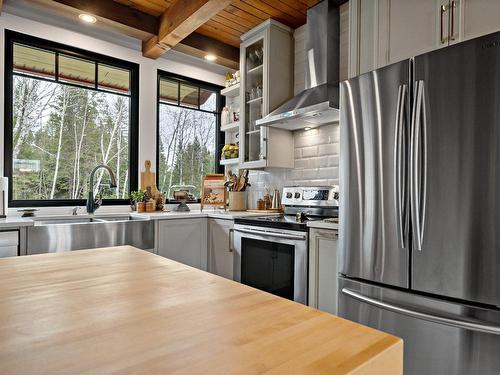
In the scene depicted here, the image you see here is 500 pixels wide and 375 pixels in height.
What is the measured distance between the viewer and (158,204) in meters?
3.30

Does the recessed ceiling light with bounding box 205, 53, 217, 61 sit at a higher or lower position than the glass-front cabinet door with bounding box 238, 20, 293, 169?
higher

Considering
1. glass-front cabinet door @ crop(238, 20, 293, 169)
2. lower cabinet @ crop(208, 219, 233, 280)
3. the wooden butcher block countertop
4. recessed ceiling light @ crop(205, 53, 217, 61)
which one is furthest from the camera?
recessed ceiling light @ crop(205, 53, 217, 61)

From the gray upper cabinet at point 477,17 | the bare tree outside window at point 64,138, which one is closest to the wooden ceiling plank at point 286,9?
the gray upper cabinet at point 477,17

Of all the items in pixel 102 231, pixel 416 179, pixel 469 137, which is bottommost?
pixel 102 231

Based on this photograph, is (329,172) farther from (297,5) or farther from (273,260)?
(297,5)

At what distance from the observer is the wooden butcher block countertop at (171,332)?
0.44 metres

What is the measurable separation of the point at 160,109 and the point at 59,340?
337cm

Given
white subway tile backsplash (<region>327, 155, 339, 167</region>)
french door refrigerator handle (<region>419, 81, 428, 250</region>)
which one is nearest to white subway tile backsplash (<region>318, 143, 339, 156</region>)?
white subway tile backsplash (<region>327, 155, 339, 167</region>)

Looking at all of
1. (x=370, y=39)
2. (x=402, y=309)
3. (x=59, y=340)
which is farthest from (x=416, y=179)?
(x=59, y=340)

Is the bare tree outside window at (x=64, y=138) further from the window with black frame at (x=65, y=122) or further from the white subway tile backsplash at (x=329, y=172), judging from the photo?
the white subway tile backsplash at (x=329, y=172)

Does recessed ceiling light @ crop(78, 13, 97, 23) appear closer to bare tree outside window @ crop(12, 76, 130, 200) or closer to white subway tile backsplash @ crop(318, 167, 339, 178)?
bare tree outside window @ crop(12, 76, 130, 200)

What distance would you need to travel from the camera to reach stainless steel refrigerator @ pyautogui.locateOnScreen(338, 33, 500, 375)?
4.57 ft

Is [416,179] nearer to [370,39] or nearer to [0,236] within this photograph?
[370,39]

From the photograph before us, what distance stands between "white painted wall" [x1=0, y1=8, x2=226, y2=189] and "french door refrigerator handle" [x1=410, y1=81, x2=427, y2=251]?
2598mm
